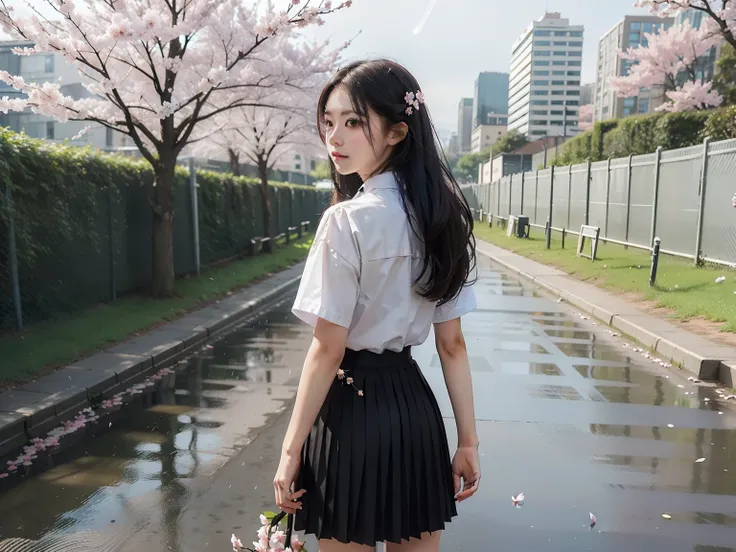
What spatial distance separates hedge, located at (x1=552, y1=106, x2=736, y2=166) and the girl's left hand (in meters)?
25.1

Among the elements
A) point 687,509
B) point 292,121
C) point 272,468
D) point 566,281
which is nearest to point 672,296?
point 566,281

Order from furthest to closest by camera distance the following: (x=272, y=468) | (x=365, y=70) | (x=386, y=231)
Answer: (x=272, y=468) < (x=365, y=70) < (x=386, y=231)

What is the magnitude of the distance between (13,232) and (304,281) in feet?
24.4

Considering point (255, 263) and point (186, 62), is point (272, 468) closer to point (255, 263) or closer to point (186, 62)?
point (186, 62)

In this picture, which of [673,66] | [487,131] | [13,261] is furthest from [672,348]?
[673,66]

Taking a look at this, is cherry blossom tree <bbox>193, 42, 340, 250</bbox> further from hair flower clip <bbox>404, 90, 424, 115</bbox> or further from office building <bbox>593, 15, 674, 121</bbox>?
office building <bbox>593, 15, 674, 121</bbox>

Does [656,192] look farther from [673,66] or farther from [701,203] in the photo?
[673,66]

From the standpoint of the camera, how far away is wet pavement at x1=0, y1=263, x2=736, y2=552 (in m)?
3.60

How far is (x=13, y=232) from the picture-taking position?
309 inches

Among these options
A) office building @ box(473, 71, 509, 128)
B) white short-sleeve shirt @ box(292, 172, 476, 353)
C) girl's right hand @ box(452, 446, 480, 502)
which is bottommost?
girl's right hand @ box(452, 446, 480, 502)

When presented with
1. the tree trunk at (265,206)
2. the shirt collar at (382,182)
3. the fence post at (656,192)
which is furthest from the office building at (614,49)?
the shirt collar at (382,182)

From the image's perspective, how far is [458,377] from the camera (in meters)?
1.94

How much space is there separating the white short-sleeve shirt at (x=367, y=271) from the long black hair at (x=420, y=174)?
0.13ft

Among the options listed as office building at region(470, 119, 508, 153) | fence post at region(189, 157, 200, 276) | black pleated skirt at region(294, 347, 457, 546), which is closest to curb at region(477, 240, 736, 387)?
black pleated skirt at region(294, 347, 457, 546)
